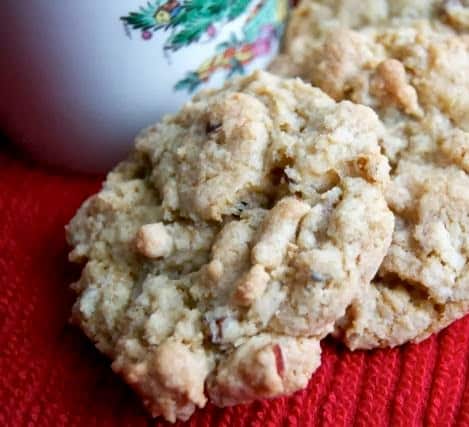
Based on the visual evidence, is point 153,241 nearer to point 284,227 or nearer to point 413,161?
point 284,227

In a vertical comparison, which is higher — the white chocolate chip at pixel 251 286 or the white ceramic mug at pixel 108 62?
the white ceramic mug at pixel 108 62

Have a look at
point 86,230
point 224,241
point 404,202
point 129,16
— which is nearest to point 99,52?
point 129,16

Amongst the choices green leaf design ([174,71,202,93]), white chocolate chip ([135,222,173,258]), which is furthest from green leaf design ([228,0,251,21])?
white chocolate chip ([135,222,173,258])

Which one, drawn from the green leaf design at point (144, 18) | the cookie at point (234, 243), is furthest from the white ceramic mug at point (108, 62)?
the cookie at point (234, 243)

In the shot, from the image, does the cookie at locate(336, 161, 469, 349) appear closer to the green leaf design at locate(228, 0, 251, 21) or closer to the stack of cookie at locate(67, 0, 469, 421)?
the stack of cookie at locate(67, 0, 469, 421)

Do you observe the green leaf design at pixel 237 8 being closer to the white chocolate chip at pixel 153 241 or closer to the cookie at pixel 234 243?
the cookie at pixel 234 243

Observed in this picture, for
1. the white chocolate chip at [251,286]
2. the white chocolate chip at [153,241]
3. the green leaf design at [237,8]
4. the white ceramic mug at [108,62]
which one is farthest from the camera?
the green leaf design at [237,8]
